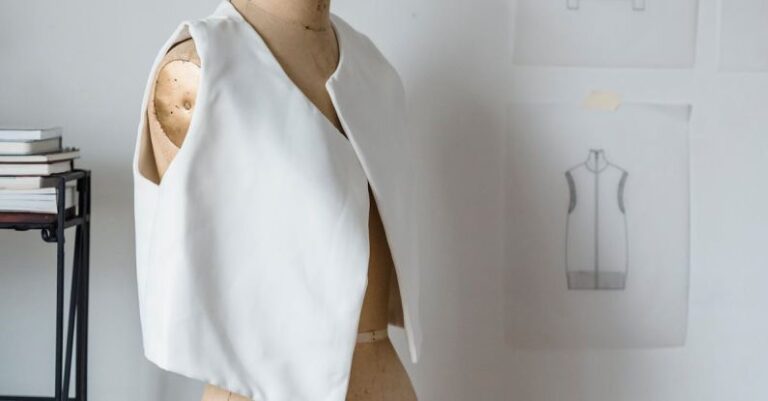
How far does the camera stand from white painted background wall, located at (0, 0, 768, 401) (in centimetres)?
236

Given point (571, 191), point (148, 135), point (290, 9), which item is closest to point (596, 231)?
point (571, 191)

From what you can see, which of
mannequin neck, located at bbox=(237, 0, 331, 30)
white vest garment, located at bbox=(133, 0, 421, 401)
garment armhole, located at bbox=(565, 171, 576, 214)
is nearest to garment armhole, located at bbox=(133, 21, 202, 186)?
white vest garment, located at bbox=(133, 0, 421, 401)

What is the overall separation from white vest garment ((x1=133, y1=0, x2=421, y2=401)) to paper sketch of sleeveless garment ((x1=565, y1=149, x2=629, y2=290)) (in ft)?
3.40

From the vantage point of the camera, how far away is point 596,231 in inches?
98.8

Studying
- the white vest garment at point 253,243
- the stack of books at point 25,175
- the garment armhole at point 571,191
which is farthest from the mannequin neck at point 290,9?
the garment armhole at point 571,191

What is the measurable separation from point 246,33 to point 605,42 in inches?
45.6

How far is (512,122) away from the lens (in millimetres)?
2471

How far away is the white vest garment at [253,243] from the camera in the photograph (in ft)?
4.99

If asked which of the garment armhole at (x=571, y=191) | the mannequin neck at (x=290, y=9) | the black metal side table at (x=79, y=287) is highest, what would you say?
the mannequin neck at (x=290, y=9)

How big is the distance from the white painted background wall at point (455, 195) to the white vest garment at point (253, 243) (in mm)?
827

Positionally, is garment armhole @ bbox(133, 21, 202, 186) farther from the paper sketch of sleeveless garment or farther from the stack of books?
the paper sketch of sleeveless garment

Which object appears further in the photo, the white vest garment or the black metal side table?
the black metal side table

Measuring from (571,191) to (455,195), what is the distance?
0.97 ft

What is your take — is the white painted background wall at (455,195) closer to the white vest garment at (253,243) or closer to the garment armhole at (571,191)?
the garment armhole at (571,191)
